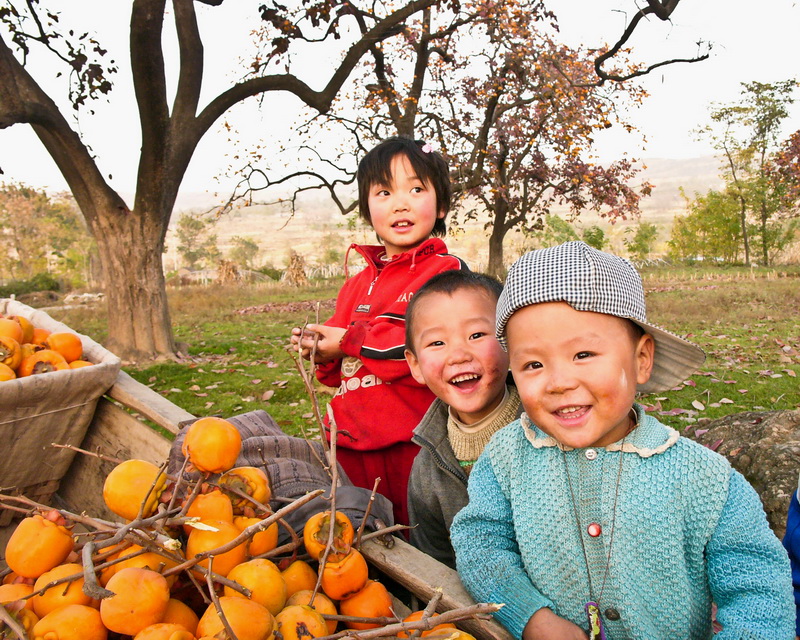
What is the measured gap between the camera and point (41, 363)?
2652 mm

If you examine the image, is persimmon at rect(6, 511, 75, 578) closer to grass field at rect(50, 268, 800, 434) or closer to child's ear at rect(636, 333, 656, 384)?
grass field at rect(50, 268, 800, 434)

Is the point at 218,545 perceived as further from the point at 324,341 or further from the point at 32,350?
the point at 32,350

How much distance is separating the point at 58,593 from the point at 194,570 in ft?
0.92

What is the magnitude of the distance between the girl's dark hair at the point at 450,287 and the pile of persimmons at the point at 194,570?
→ 2.24 ft

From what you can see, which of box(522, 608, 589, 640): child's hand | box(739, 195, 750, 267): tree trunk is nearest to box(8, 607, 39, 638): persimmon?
box(522, 608, 589, 640): child's hand

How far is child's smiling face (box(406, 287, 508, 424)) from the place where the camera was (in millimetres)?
1826

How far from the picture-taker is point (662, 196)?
142 meters

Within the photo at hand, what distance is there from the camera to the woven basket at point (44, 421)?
2.44 m

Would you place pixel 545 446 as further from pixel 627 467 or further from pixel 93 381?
pixel 93 381

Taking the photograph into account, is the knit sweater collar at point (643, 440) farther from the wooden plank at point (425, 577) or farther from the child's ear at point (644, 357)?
the wooden plank at point (425, 577)

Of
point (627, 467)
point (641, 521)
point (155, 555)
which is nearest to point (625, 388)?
point (627, 467)

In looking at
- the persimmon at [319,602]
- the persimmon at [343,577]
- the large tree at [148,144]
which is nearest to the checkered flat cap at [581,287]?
the persimmon at [343,577]

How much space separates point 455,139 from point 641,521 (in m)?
14.4

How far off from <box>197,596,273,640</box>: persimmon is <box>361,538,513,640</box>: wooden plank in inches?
17.6
